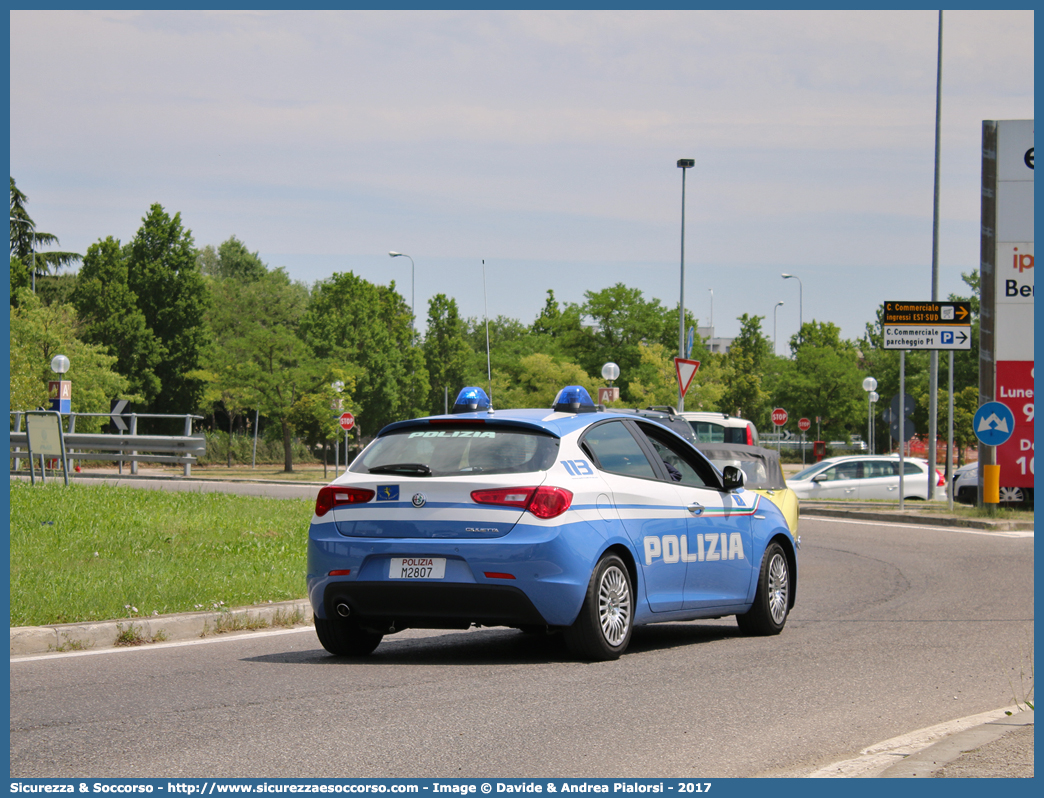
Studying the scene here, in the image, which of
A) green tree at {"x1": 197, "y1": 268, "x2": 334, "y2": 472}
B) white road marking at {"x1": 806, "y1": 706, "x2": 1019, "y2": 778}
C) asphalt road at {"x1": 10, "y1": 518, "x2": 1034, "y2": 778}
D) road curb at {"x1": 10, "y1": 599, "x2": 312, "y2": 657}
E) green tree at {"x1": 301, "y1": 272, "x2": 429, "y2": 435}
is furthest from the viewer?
green tree at {"x1": 301, "y1": 272, "x2": 429, "y2": 435}

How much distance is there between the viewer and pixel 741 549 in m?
9.77

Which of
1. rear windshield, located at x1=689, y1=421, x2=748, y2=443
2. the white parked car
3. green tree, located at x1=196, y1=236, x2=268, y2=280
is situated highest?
green tree, located at x1=196, y1=236, x2=268, y2=280

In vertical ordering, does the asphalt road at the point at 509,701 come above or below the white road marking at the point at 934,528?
above

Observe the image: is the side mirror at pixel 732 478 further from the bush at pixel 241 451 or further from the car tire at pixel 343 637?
the bush at pixel 241 451

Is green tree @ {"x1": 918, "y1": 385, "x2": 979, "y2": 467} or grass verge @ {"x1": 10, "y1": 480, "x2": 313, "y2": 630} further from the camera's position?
green tree @ {"x1": 918, "y1": 385, "x2": 979, "y2": 467}

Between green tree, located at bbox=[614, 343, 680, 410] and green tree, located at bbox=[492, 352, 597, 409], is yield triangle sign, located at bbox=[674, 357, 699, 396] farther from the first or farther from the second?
green tree, located at bbox=[614, 343, 680, 410]

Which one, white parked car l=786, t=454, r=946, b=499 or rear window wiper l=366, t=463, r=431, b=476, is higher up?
rear window wiper l=366, t=463, r=431, b=476

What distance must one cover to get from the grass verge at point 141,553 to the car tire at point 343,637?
1784mm

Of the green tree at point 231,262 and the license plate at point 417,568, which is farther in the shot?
the green tree at point 231,262

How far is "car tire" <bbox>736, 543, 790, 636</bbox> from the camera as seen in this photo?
993cm

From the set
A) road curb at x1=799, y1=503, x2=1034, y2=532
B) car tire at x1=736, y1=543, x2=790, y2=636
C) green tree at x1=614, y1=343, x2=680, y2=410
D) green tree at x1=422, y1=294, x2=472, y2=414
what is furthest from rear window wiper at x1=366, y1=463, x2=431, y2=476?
green tree at x1=422, y1=294, x2=472, y2=414

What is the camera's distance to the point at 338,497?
325 inches

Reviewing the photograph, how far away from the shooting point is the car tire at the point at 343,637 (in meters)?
8.48

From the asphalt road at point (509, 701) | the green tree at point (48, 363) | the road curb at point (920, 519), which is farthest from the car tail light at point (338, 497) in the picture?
the green tree at point (48, 363)
